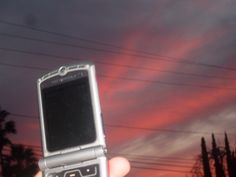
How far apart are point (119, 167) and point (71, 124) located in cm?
118

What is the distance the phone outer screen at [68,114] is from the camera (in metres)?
6.48

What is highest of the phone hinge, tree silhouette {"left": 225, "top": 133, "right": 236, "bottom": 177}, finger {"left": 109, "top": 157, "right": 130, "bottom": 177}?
tree silhouette {"left": 225, "top": 133, "right": 236, "bottom": 177}

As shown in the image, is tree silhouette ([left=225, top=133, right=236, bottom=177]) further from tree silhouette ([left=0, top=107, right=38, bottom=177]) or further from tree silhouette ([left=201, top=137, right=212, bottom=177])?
tree silhouette ([left=0, top=107, right=38, bottom=177])

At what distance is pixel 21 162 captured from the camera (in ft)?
171

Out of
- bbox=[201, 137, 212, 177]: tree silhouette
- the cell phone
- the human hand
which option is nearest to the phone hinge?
the cell phone

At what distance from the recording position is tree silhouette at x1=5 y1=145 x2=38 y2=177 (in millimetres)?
50688

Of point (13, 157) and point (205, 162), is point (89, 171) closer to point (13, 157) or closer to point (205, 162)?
point (13, 157)

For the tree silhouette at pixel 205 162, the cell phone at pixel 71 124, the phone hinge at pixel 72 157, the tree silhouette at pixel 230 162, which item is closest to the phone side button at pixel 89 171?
the cell phone at pixel 71 124

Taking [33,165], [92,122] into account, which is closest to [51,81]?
[92,122]

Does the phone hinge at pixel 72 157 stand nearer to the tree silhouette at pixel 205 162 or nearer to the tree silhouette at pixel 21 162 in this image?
the tree silhouette at pixel 21 162

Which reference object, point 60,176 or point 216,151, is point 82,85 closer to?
point 60,176

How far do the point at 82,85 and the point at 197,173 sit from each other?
108052 mm

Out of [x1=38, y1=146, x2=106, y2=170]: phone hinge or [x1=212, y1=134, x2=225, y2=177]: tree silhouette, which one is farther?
[x1=212, y1=134, x2=225, y2=177]: tree silhouette

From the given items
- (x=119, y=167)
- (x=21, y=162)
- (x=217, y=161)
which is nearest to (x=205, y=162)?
(x=217, y=161)
